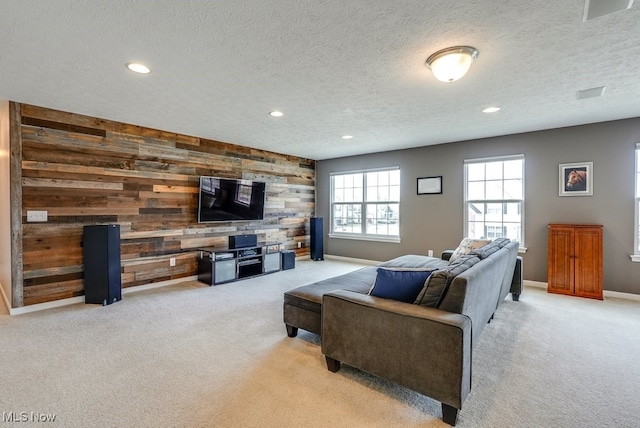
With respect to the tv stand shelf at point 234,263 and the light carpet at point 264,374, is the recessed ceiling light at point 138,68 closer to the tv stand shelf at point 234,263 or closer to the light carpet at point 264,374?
the light carpet at point 264,374

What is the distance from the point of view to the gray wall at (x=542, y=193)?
12.9 feet

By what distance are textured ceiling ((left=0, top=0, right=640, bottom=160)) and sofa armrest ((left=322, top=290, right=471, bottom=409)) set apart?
1826mm

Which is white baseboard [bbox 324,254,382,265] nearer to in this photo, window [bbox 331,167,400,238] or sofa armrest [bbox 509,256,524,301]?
window [bbox 331,167,400,238]

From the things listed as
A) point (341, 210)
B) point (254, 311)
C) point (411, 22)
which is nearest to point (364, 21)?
point (411, 22)

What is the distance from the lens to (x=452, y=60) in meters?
2.22

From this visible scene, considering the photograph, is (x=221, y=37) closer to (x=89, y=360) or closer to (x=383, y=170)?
(x=89, y=360)

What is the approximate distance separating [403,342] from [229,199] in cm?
415

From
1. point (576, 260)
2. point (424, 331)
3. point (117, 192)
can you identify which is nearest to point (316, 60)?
point (424, 331)

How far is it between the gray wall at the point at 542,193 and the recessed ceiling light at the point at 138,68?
14.8 feet

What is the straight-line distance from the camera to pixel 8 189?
3.44 m

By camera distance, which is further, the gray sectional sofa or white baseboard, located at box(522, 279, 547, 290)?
white baseboard, located at box(522, 279, 547, 290)

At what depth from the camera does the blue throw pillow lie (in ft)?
6.56

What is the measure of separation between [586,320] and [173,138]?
19.1 feet

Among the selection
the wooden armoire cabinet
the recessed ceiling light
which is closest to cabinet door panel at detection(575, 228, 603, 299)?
the wooden armoire cabinet
